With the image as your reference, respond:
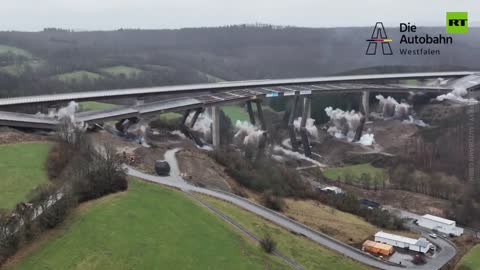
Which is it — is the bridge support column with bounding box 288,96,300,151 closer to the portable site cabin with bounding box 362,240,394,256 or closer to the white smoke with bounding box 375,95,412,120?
the white smoke with bounding box 375,95,412,120

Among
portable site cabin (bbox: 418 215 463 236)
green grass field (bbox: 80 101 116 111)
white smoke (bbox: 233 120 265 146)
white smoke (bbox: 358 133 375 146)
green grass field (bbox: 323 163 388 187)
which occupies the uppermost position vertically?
→ green grass field (bbox: 80 101 116 111)

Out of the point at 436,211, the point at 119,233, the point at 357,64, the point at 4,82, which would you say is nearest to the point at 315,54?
the point at 357,64

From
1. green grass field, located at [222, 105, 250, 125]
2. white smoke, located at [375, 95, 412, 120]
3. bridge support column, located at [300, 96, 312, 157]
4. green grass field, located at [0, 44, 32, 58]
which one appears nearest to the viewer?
bridge support column, located at [300, 96, 312, 157]

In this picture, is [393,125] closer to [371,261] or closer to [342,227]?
[342,227]

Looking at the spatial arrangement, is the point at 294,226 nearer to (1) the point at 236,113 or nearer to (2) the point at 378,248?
(2) the point at 378,248

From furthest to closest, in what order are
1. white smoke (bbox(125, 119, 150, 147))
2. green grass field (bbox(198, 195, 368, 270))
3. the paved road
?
white smoke (bbox(125, 119, 150, 147)), the paved road, green grass field (bbox(198, 195, 368, 270))

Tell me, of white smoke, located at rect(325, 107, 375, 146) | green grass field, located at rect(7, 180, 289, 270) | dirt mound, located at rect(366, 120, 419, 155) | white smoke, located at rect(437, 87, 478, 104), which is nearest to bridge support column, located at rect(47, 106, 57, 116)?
green grass field, located at rect(7, 180, 289, 270)

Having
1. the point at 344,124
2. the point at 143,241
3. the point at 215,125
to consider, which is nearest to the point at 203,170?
the point at 143,241
